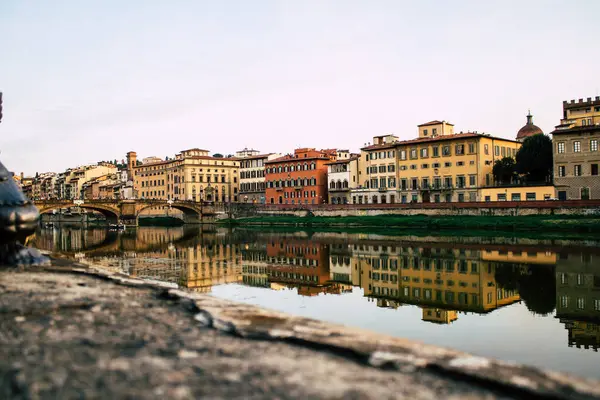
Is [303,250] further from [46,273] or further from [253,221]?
[253,221]

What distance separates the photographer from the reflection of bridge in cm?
7412

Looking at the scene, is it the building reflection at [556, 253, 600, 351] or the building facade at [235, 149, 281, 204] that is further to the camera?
the building facade at [235, 149, 281, 204]

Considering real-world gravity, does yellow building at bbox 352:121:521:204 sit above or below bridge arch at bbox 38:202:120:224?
above

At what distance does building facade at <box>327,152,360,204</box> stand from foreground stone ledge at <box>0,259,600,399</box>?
72.7 metres

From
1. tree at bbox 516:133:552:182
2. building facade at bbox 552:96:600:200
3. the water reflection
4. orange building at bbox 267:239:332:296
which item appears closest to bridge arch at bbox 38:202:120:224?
the water reflection

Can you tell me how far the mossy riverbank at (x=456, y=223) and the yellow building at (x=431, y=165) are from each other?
819 cm

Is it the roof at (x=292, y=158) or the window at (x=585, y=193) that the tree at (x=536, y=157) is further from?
the roof at (x=292, y=158)

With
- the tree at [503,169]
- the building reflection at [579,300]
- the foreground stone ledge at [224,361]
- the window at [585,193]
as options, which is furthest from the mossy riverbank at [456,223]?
the foreground stone ledge at [224,361]

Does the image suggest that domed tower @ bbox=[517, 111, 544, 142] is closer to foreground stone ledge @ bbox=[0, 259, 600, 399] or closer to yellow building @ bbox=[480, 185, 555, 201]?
yellow building @ bbox=[480, 185, 555, 201]

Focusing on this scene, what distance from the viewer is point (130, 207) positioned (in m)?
84.3

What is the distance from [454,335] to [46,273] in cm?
878

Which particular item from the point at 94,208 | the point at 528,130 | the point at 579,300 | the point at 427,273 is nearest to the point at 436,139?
the point at 528,130

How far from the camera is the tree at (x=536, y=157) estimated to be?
62938 mm

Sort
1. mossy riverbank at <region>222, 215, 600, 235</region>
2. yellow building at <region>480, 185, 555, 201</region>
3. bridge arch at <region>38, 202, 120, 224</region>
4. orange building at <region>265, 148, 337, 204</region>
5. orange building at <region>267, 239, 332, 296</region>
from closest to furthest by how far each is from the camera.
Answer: orange building at <region>267, 239, 332, 296</region> < mossy riverbank at <region>222, 215, 600, 235</region> < yellow building at <region>480, 185, 555, 201</region> < bridge arch at <region>38, 202, 120, 224</region> < orange building at <region>265, 148, 337, 204</region>
